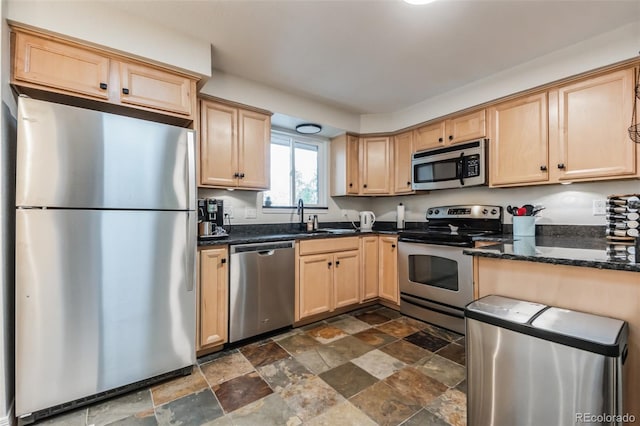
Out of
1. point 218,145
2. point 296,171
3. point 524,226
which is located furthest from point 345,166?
point 524,226

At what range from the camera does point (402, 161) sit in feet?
11.4

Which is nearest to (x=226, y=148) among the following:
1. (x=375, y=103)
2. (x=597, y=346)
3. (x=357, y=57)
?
(x=357, y=57)

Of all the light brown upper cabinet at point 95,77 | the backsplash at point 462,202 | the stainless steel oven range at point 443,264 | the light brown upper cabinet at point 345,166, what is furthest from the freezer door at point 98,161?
the stainless steel oven range at point 443,264

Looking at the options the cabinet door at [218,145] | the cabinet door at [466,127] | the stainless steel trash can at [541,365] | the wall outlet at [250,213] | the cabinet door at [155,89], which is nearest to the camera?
the stainless steel trash can at [541,365]

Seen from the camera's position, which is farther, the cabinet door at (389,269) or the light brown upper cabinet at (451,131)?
the cabinet door at (389,269)

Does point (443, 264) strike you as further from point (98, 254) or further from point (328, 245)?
point (98, 254)

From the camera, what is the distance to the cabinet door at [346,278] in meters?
2.95

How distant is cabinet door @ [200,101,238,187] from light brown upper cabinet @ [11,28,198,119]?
40 centimetres

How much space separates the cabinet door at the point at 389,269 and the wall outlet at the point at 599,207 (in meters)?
1.65

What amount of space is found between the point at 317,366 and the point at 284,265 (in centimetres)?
87

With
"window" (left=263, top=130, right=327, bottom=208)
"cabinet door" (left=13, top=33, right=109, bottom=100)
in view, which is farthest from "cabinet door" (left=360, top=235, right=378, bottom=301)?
"cabinet door" (left=13, top=33, right=109, bottom=100)

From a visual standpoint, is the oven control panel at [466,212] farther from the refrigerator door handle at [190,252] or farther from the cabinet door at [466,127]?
the refrigerator door handle at [190,252]

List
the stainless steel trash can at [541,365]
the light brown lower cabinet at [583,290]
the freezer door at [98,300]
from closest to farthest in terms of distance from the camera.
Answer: the stainless steel trash can at [541,365]
the light brown lower cabinet at [583,290]
the freezer door at [98,300]

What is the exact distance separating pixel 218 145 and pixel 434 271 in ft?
7.66
